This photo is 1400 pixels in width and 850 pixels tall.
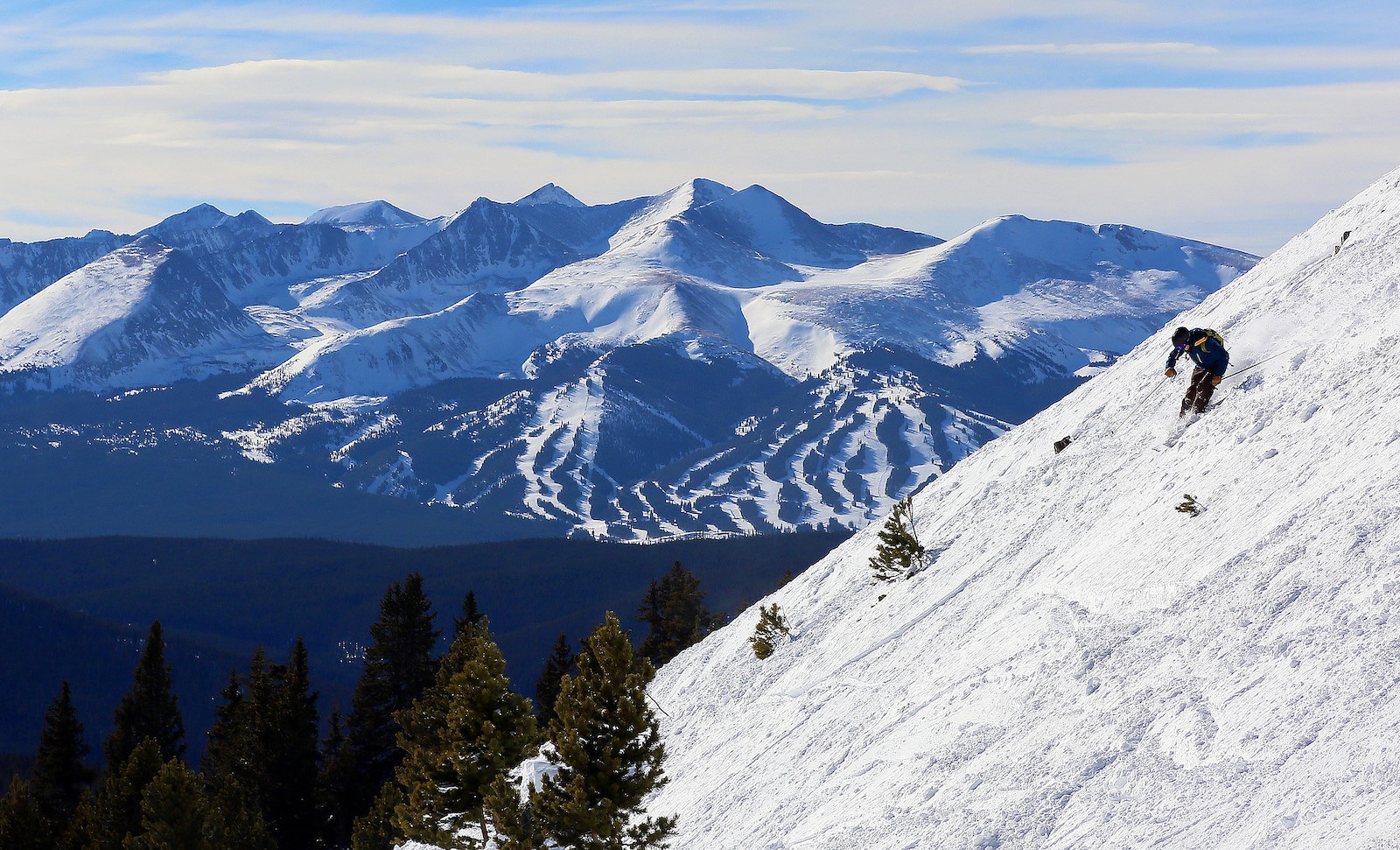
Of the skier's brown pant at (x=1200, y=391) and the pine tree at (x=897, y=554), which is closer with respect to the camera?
the skier's brown pant at (x=1200, y=391)

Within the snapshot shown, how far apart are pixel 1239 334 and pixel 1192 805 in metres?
13.2

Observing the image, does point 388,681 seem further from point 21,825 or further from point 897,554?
point 897,554

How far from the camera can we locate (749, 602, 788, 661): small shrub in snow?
80.7 ft

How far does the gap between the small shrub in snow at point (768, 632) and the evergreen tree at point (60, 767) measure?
Result: 35.8 m

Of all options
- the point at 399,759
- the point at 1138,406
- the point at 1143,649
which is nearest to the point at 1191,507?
the point at 1143,649

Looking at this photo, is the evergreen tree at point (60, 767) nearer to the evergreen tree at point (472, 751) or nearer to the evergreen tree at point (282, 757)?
the evergreen tree at point (282, 757)

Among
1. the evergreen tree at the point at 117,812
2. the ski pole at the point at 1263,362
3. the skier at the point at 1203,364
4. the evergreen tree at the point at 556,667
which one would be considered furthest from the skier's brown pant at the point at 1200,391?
the evergreen tree at the point at 556,667

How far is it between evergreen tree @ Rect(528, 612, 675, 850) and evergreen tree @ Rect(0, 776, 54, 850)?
24700mm

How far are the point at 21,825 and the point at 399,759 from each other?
1375 centimetres

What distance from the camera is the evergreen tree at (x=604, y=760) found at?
63.6ft

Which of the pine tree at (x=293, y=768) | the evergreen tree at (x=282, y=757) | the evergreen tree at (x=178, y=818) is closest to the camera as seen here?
the evergreen tree at (x=178, y=818)

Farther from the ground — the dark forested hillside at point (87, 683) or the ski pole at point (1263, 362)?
the ski pole at point (1263, 362)

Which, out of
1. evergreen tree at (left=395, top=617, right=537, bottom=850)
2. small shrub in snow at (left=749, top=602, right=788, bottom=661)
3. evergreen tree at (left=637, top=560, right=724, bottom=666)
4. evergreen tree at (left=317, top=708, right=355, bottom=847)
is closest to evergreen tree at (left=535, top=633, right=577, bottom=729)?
evergreen tree at (left=637, top=560, right=724, bottom=666)

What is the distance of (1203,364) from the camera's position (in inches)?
765
